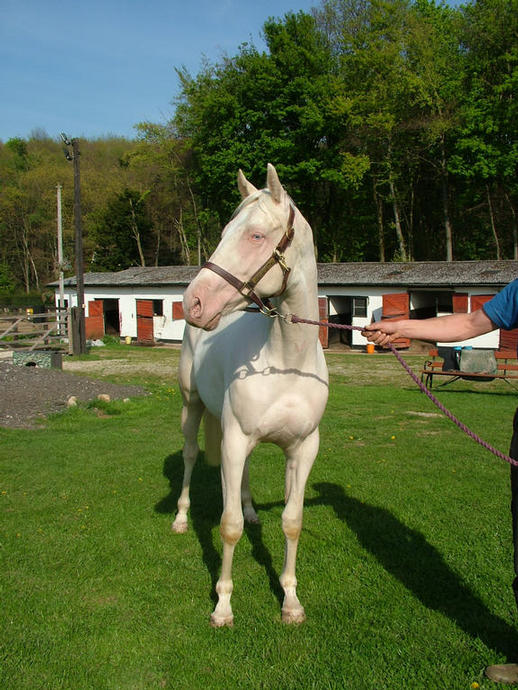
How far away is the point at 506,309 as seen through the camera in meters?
2.93

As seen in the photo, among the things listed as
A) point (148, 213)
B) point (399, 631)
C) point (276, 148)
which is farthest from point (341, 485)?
point (148, 213)

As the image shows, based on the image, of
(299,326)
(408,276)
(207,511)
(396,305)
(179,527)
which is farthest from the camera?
(408,276)

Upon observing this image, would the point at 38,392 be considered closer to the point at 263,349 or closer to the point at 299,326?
the point at 263,349

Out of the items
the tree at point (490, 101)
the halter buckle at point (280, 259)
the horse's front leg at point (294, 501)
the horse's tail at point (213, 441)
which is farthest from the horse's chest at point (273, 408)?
the tree at point (490, 101)

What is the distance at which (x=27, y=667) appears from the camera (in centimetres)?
307

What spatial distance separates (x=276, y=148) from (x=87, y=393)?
2629 centimetres

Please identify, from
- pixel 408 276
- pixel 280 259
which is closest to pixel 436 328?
pixel 280 259

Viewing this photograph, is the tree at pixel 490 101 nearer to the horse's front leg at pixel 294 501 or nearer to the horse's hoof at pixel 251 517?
the horse's hoof at pixel 251 517

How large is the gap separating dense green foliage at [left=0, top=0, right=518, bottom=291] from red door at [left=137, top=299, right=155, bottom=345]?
9168mm

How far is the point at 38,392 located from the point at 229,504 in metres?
9.80

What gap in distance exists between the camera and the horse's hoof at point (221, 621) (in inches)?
138

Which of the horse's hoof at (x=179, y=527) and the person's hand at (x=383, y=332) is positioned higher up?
the person's hand at (x=383, y=332)

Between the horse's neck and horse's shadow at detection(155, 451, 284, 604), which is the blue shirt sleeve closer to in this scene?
the horse's neck

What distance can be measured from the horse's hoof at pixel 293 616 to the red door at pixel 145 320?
2832 cm
